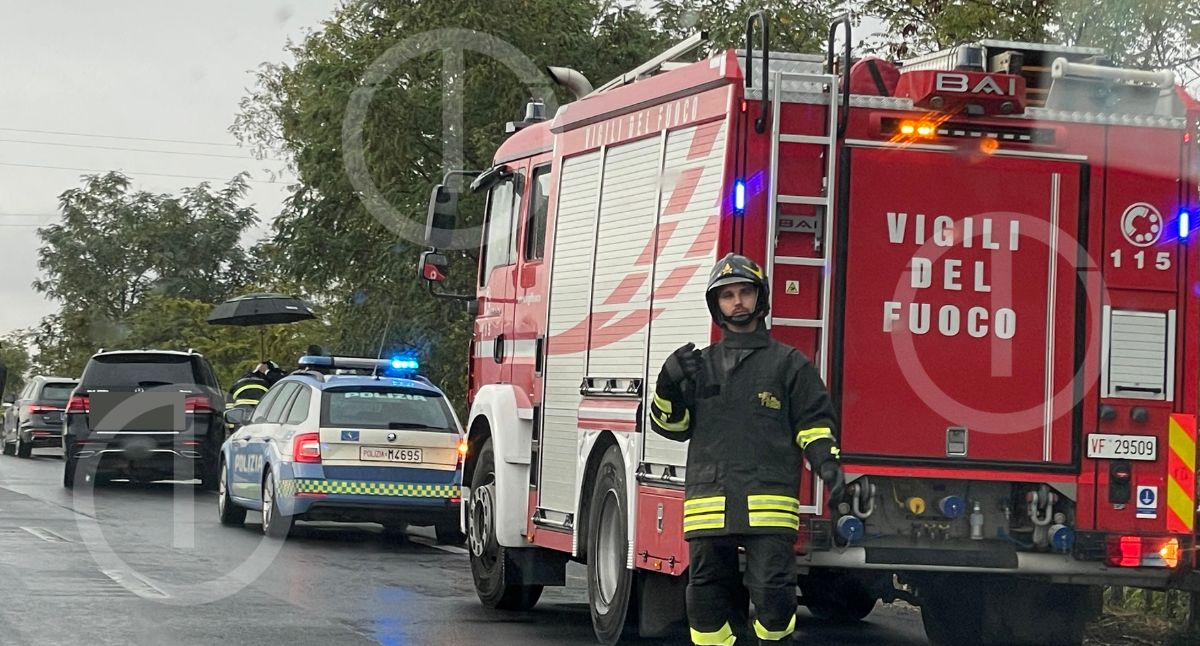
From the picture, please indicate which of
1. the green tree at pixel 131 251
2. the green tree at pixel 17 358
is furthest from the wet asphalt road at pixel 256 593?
the green tree at pixel 17 358

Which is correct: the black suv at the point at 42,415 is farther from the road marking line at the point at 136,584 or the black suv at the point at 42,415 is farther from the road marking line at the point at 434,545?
the road marking line at the point at 136,584

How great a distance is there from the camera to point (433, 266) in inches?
522

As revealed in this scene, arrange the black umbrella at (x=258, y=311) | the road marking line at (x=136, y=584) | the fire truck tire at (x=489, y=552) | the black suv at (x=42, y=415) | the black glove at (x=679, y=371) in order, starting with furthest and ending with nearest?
1. the black suv at (x=42, y=415)
2. the black umbrella at (x=258, y=311)
3. the road marking line at (x=136, y=584)
4. the fire truck tire at (x=489, y=552)
5. the black glove at (x=679, y=371)

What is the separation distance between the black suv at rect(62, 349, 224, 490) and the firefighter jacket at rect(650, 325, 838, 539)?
1723 cm

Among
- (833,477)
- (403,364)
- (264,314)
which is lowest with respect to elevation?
(833,477)

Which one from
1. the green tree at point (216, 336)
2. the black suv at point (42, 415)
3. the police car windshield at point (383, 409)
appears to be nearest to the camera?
the police car windshield at point (383, 409)

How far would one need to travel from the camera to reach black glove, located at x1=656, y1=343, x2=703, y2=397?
7.96m

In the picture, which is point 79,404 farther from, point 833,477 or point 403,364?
point 833,477

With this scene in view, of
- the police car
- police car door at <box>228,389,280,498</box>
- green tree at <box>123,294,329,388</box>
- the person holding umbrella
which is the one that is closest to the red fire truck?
the police car

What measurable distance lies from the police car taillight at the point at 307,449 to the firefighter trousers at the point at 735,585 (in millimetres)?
8919

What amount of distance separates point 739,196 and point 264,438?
9.76m

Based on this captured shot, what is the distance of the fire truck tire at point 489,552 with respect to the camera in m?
12.1

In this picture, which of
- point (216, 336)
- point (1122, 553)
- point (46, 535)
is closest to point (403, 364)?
point (46, 535)

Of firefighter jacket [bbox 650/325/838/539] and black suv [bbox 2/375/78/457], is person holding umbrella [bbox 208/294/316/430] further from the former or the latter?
firefighter jacket [bbox 650/325/838/539]
